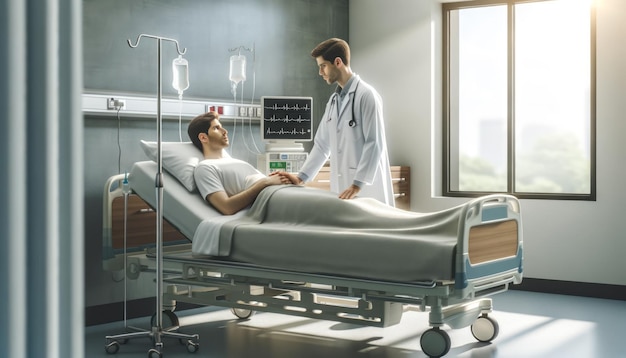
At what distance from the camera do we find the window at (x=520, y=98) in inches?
217

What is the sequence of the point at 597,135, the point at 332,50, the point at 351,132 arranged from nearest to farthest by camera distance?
the point at 332,50
the point at 351,132
the point at 597,135

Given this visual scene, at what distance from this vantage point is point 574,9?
5.50 meters

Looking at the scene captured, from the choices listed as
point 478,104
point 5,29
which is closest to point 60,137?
point 5,29

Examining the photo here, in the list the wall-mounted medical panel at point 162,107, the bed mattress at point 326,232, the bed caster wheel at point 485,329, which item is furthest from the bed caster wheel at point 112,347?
the bed caster wheel at point 485,329

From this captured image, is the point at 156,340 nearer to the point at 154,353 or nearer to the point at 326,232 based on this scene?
the point at 154,353

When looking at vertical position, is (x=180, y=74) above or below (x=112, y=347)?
above

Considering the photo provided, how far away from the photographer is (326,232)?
3.44 m

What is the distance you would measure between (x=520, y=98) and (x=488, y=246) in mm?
2714

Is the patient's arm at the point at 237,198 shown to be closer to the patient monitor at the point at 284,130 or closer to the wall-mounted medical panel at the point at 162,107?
the wall-mounted medical panel at the point at 162,107

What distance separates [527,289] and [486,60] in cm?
181

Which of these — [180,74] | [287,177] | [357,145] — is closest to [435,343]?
[357,145]

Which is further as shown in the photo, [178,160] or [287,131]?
[287,131]

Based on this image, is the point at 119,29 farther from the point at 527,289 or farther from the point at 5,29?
the point at 5,29

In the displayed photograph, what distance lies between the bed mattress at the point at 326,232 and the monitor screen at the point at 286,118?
127cm
